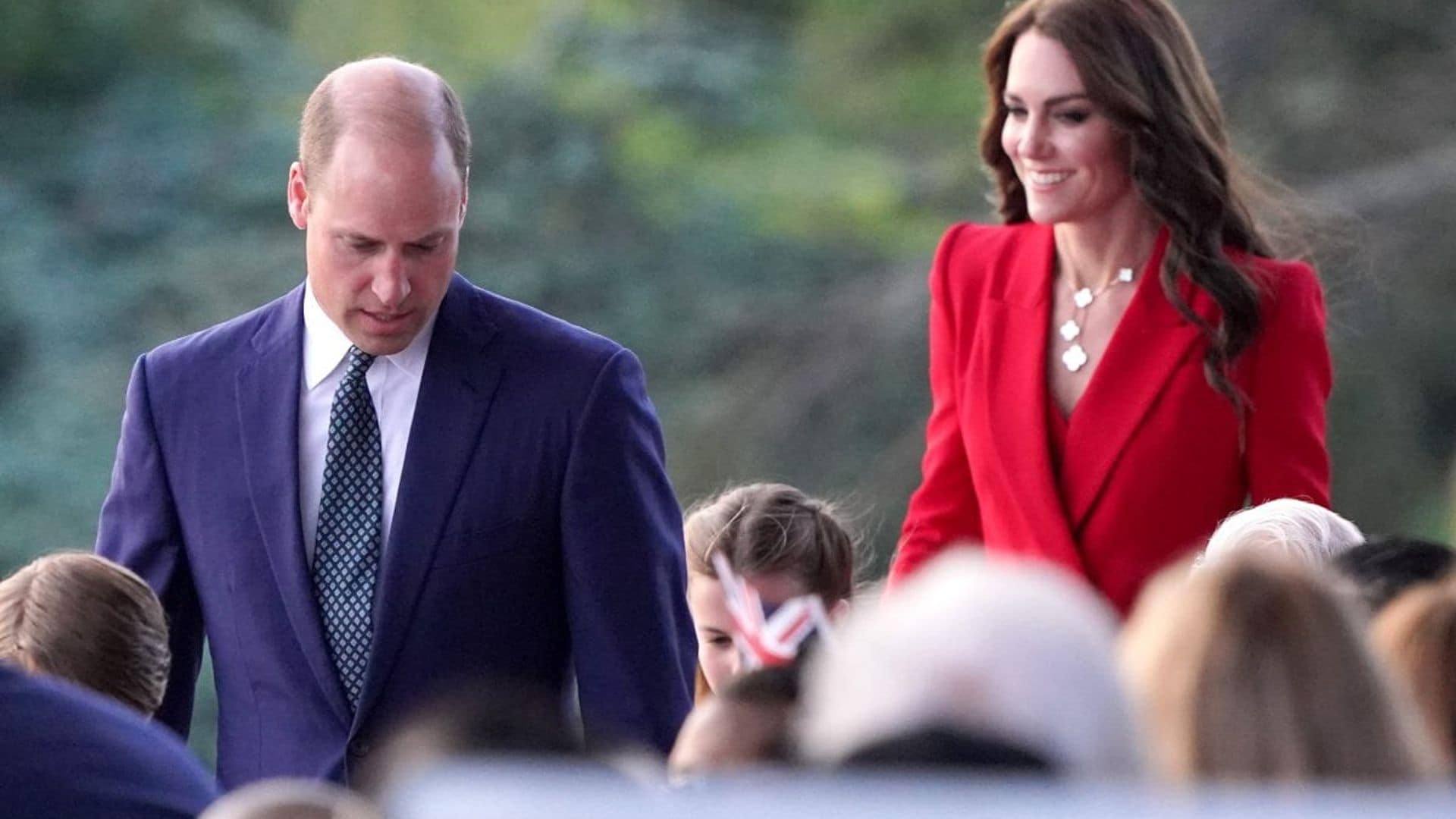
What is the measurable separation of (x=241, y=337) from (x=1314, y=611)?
199 cm

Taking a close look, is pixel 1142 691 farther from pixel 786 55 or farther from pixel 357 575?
pixel 786 55

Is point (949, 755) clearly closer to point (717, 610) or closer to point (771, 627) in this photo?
point (771, 627)

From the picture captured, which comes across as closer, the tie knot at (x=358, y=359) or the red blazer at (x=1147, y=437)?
the tie knot at (x=358, y=359)

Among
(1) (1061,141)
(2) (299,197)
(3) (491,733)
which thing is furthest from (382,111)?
(3) (491,733)

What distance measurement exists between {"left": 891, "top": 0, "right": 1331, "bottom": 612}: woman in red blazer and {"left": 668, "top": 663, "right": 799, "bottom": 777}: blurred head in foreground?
136 centimetres

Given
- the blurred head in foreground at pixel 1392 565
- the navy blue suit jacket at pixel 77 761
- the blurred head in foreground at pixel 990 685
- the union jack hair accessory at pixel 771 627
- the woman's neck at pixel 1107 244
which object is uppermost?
the blurred head in foreground at pixel 990 685

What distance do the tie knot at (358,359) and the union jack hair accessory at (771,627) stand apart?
104cm

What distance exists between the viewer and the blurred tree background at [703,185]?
326 inches

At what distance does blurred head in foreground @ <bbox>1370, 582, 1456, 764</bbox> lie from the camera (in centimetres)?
216

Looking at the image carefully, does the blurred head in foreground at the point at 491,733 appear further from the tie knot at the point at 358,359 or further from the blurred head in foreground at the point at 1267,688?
the tie knot at the point at 358,359

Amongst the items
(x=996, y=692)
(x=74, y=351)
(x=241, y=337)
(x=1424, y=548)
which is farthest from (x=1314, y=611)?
(x=74, y=351)

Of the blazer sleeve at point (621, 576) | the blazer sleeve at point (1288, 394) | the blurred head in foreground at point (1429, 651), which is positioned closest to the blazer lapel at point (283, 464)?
the blazer sleeve at point (621, 576)

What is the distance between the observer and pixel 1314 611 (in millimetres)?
1772

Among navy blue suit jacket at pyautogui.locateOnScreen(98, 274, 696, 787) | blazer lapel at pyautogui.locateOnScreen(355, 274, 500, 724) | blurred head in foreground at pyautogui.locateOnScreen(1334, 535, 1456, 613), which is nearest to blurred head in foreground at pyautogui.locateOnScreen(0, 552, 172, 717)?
navy blue suit jacket at pyautogui.locateOnScreen(98, 274, 696, 787)
